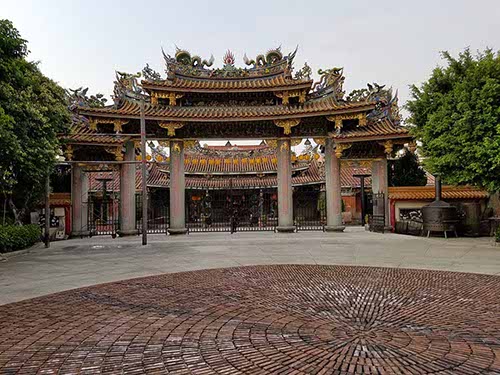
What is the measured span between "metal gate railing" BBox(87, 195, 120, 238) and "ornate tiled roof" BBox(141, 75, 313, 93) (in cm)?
664

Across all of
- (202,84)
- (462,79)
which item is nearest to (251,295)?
(462,79)

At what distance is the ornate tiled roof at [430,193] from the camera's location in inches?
645

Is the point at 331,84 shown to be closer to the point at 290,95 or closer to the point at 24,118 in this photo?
the point at 290,95

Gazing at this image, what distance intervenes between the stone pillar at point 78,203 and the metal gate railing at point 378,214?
1466cm

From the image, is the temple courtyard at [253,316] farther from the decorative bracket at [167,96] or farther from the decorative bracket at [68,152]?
the decorative bracket at [167,96]

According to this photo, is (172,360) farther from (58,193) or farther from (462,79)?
(58,193)

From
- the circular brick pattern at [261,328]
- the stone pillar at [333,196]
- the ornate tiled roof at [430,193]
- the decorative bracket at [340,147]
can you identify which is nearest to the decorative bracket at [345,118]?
the decorative bracket at [340,147]

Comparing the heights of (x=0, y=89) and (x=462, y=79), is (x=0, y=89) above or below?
below

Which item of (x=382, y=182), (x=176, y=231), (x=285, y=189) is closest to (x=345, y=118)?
(x=382, y=182)

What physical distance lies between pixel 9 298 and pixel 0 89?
630 cm

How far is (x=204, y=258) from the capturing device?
10.1 m

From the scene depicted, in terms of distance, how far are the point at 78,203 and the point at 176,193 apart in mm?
4692

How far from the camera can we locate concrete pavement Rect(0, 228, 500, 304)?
751cm

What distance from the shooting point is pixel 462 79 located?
12695mm
